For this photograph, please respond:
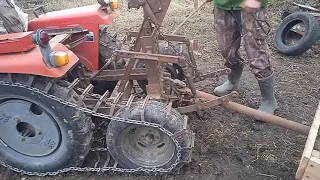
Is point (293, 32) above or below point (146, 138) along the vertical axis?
above

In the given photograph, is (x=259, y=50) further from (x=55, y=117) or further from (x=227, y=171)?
(x=55, y=117)

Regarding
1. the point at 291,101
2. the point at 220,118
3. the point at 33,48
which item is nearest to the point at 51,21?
the point at 33,48

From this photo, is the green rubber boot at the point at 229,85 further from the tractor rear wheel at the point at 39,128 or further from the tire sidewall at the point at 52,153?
the tire sidewall at the point at 52,153

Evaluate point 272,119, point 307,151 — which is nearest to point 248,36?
point 272,119

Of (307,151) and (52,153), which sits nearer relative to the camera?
(307,151)

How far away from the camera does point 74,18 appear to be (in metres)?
3.75

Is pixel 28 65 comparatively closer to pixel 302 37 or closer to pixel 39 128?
pixel 39 128

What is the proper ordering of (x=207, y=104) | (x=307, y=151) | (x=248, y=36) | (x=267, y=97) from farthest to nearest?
1. (x=267, y=97)
2. (x=248, y=36)
3. (x=207, y=104)
4. (x=307, y=151)

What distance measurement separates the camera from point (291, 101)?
15.2ft

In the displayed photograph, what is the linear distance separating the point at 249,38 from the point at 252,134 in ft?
3.09

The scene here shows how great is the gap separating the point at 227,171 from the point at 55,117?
1515mm

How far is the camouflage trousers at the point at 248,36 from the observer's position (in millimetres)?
3801

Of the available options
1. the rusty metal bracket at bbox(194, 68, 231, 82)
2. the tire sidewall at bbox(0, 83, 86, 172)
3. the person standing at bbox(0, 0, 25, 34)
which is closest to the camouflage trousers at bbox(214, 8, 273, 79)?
the rusty metal bracket at bbox(194, 68, 231, 82)

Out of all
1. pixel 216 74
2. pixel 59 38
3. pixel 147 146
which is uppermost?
pixel 59 38
